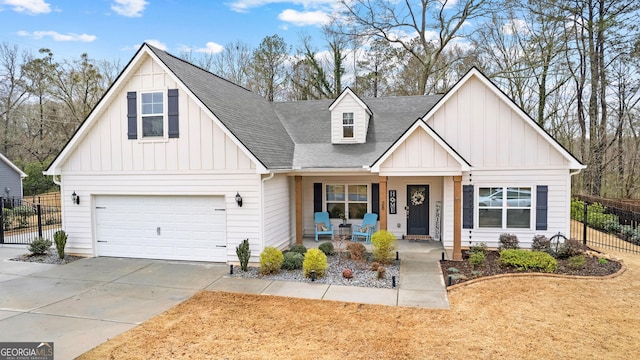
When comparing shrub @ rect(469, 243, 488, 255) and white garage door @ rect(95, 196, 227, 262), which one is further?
shrub @ rect(469, 243, 488, 255)

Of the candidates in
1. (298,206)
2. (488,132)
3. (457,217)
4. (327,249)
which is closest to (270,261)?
(327,249)

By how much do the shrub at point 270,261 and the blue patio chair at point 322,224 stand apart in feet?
13.8

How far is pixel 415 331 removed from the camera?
6.16 meters

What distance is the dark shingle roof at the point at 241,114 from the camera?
10.4m

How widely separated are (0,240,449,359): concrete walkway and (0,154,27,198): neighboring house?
1628cm

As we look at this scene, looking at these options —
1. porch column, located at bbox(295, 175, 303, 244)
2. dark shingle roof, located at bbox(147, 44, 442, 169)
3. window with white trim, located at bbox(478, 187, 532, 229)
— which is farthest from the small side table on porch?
window with white trim, located at bbox(478, 187, 532, 229)

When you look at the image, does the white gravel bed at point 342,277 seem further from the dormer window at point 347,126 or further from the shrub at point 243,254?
the dormer window at point 347,126

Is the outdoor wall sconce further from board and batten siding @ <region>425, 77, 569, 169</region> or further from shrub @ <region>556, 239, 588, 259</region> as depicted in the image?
shrub @ <region>556, 239, 588, 259</region>

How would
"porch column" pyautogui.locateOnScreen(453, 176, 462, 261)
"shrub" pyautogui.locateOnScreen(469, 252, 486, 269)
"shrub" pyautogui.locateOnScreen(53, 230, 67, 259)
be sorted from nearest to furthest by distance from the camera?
1. "shrub" pyautogui.locateOnScreen(469, 252, 486, 269)
2. "porch column" pyautogui.locateOnScreen(453, 176, 462, 261)
3. "shrub" pyautogui.locateOnScreen(53, 230, 67, 259)

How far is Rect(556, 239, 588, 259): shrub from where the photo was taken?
33.7 ft

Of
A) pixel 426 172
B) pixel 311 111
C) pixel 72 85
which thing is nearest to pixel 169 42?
pixel 72 85

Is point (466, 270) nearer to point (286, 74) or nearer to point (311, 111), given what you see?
point (311, 111)

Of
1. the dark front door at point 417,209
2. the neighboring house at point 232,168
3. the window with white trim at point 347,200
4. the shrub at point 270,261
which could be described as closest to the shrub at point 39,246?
the neighboring house at point 232,168

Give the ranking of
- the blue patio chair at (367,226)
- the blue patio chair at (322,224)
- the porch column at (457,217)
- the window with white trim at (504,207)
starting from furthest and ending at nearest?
the blue patio chair at (322,224) < the blue patio chair at (367,226) < the window with white trim at (504,207) < the porch column at (457,217)
